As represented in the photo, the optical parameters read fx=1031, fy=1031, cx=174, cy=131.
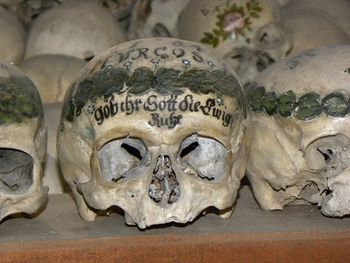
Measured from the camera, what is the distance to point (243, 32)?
2.23 meters

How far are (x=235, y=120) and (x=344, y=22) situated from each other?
1.05 metres

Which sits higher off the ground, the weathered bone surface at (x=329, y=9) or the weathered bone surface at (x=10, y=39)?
A: the weathered bone surface at (x=329, y=9)

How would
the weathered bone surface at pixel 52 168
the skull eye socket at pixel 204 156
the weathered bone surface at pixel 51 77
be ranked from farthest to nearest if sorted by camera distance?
1. the weathered bone surface at pixel 51 77
2. the weathered bone surface at pixel 52 168
3. the skull eye socket at pixel 204 156

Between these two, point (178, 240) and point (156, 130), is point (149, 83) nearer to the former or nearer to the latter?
point (156, 130)

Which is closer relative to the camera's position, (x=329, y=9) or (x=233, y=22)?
(x=233, y=22)

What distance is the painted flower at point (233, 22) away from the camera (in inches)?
87.0

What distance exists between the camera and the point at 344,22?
248cm

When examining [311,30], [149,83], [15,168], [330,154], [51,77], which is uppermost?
[149,83]

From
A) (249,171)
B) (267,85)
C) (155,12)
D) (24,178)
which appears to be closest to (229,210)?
(249,171)

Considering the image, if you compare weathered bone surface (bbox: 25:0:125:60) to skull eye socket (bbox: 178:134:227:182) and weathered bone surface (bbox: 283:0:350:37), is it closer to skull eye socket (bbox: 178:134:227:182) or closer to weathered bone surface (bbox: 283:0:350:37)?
weathered bone surface (bbox: 283:0:350:37)

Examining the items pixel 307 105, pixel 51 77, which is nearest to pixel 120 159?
pixel 307 105

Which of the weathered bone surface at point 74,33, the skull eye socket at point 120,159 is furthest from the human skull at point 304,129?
the weathered bone surface at point 74,33

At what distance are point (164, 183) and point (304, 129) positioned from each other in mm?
231

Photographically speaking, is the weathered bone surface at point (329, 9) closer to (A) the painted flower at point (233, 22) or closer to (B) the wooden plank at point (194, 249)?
(A) the painted flower at point (233, 22)
